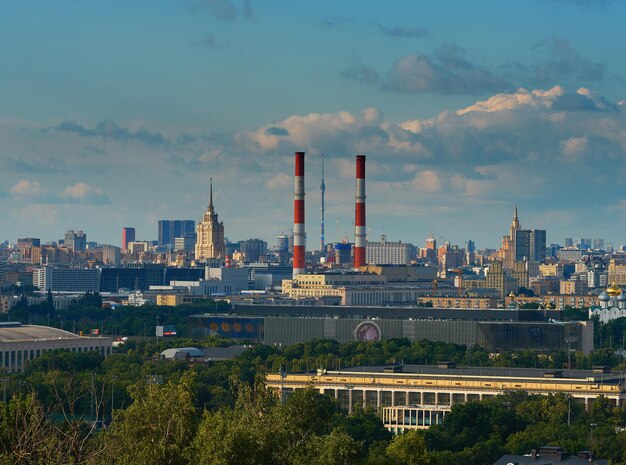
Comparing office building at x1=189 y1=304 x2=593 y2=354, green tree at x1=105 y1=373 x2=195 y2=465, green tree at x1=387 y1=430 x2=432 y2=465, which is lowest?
green tree at x1=387 y1=430 x2=432 y2=465

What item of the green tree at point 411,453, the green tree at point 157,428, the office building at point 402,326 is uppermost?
the office building at point 402,326

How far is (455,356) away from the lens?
468 ft

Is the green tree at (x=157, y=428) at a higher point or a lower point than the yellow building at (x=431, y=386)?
higher

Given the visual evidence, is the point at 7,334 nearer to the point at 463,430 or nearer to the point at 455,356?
the point at 455,356

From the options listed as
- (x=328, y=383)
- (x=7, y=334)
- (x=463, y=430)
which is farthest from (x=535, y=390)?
(x=7, y=334)

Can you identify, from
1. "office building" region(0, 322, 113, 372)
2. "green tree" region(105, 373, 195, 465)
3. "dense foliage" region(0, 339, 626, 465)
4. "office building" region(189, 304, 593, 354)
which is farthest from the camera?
"office building" region(189, 304, 593, 354)

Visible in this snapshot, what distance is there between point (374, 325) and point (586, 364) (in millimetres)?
32442

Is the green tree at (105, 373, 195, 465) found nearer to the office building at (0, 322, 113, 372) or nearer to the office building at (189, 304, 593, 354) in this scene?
the office building at (0, 322, 113, 372)

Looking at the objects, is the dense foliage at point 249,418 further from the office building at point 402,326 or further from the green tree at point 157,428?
the office building at point 402,326

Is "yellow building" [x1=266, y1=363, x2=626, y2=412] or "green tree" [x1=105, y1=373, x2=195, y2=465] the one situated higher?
"green tree" [x1=105, y1=373, x2=195, y2=465]

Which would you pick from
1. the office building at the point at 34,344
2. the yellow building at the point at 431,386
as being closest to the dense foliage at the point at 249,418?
the office building at the point at 34,344

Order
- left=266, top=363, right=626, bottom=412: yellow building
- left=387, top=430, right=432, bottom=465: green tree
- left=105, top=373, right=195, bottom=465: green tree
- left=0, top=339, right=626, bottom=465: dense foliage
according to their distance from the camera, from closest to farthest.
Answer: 1. left=0, top=339, right=626, bottom=465: dense foliage
2. left=105, top=373, right=195, bottom=465: green tree
3. left=387, top=430, right=432, bottom=465: green tree
4. left=266, top=363, right=626, bottom=412: yellow building

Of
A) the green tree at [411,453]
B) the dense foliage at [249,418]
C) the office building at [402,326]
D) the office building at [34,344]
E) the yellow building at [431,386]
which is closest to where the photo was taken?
the dense foliage at [249,418]

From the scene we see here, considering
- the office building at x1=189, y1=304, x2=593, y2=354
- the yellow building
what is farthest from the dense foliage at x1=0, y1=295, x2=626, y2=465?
the office building at x1=189, y1=304, x2=593, y2=354
